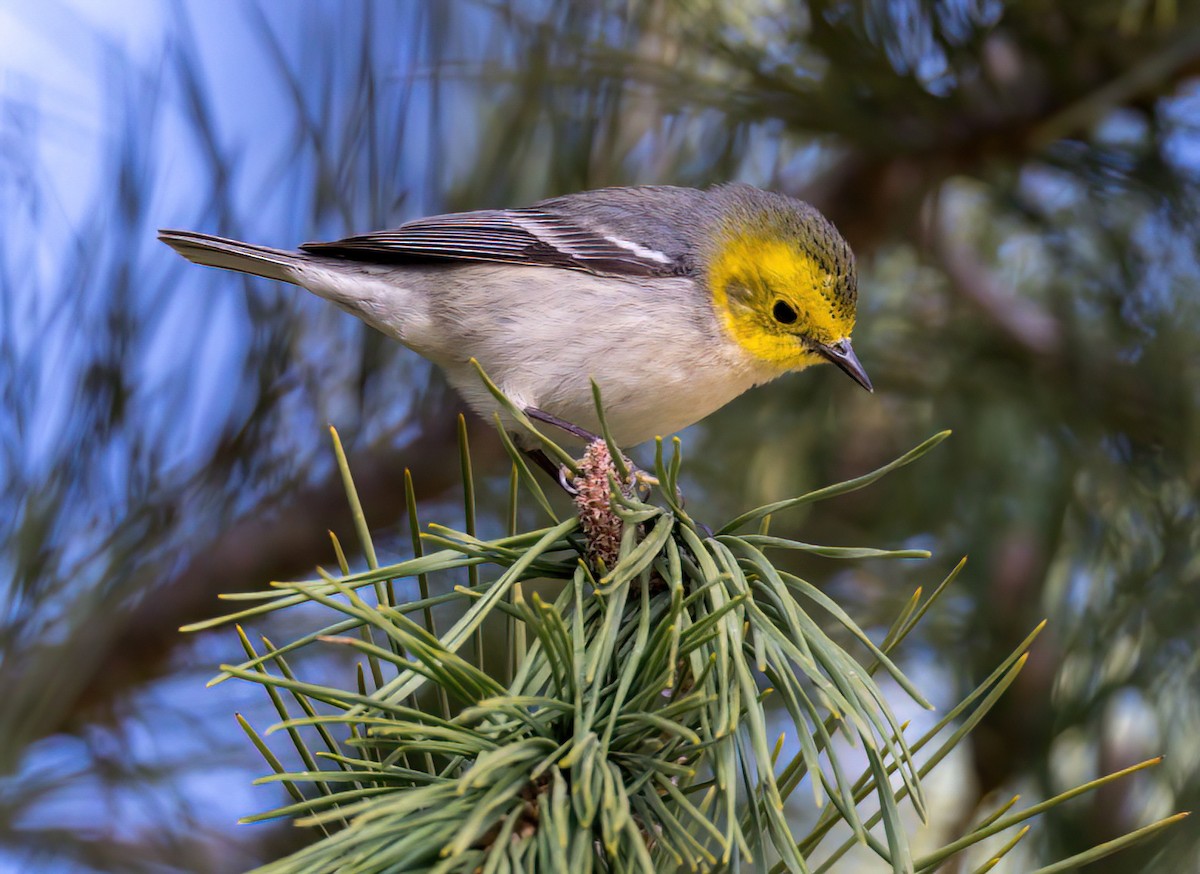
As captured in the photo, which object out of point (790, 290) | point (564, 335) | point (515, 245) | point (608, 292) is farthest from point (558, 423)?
point (790, 290)

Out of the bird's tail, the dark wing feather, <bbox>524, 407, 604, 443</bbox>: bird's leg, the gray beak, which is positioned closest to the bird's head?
the gray beak

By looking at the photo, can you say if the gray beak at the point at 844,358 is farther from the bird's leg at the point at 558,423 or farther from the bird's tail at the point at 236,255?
the bird's tail at the point at 236,255

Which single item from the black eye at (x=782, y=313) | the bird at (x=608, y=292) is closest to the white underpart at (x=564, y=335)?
the bird at (x=608, y=292)

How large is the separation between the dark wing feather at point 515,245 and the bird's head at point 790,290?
0.16 m

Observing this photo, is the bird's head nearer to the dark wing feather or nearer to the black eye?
the black eye

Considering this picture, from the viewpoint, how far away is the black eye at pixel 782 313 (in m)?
2.43

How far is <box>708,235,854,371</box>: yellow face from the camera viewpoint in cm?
240

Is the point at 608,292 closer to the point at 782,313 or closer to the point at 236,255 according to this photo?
the point at 782,313

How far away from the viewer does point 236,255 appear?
85.7 inches

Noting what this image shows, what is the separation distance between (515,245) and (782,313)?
0.60m

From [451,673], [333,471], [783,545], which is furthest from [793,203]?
[451,673]

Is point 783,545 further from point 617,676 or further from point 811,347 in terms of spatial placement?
point 811,347

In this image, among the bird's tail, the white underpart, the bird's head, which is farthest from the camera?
the bird's head

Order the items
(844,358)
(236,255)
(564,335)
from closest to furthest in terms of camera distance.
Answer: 1. (236,255)
2. (564,335)
3. (844,358)
